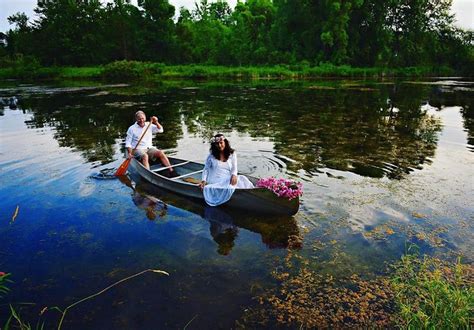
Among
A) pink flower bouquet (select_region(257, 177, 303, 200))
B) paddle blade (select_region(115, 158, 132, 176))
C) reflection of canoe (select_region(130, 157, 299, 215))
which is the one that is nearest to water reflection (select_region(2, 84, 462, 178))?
paddle blade (select_region(115, 158, 132, 176))

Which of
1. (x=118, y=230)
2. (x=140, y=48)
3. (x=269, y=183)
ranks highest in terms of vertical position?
(x=140, y=48)

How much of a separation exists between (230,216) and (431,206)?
3760mm

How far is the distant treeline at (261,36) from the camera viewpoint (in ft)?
166

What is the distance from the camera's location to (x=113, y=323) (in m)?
3.92

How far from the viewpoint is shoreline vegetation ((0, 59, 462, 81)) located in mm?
45500

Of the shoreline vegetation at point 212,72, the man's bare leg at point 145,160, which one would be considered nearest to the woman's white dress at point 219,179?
the man's bare leg at point 145,160

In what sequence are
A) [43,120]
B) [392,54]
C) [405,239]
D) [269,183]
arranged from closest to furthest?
[405,239] < [269,183] < [43,120] < [392,54]

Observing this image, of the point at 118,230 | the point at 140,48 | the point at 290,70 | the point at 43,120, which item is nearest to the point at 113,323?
the point at 118,230

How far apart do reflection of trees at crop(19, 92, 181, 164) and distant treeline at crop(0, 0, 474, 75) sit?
32496 millimetres

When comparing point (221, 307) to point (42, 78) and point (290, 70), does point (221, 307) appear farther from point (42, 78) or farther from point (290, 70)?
point (42, 78)

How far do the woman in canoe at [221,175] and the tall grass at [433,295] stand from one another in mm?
3090

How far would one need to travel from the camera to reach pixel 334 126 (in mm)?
14672

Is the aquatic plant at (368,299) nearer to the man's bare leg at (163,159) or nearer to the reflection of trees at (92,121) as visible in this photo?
the man's bare leg at (163,159)

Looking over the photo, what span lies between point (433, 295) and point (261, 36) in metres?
60.0
